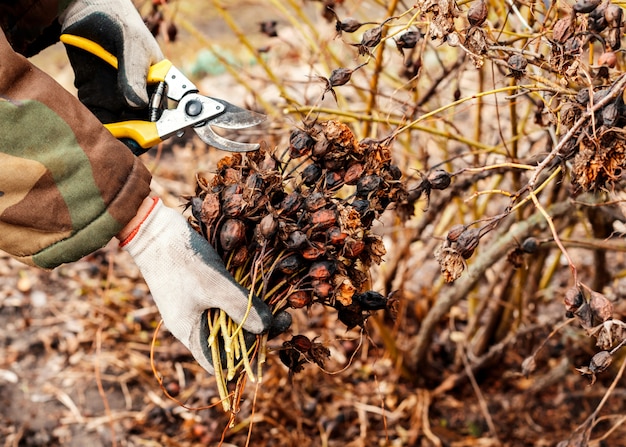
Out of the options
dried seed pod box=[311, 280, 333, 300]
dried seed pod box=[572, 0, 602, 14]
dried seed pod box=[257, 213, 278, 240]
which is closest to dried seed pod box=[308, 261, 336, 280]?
dried seed pod box=[311, 280, 333, 300]

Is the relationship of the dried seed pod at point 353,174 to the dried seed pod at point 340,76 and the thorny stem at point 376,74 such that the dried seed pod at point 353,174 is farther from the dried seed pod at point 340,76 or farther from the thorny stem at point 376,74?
the thorny stem at point 376,74

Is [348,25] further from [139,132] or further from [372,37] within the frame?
[139,132]

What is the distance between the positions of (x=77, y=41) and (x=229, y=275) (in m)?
0.81

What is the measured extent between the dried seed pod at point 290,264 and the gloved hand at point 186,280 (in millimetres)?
86

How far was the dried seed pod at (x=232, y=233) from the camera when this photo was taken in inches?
52.6

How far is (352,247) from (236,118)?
0.49 metres

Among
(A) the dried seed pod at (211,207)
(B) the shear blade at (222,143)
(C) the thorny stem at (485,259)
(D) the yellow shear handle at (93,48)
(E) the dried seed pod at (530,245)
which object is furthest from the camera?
(C) the thorny stem at (485,259)

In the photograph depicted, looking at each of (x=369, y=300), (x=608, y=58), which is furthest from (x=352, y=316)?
(x=608, y=58)

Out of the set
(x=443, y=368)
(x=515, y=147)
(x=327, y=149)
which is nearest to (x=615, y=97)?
(x=327, y=149)

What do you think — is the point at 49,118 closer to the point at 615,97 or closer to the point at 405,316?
the point at 615,97

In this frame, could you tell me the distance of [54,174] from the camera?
1.41 meters

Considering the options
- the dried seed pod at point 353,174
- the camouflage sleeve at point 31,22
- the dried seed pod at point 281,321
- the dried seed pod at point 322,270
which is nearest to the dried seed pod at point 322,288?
the dried seed pod at point 322,270

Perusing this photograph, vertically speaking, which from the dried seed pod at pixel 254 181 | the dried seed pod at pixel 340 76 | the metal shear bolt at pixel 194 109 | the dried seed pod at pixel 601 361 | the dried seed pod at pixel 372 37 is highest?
the dried seed pod at pixel 372 37

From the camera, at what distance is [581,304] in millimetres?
1225
